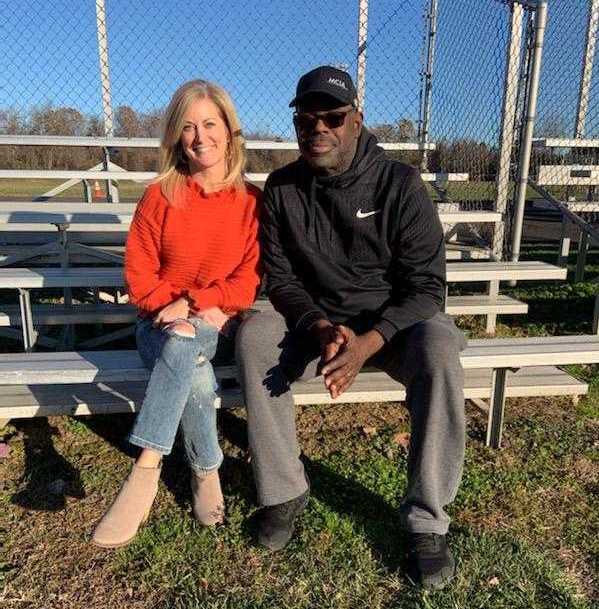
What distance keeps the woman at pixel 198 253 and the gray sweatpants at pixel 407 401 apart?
193 millimetres

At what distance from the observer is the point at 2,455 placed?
9.00 ft

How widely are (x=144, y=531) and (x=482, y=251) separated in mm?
3806

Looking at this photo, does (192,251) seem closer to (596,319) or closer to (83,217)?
(83,217)

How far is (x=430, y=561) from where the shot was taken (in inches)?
77.5

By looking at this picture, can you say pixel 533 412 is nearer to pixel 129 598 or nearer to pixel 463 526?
pixel 463 526

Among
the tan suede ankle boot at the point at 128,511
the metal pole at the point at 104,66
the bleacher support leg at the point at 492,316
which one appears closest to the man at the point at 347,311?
the tan suede ankle boot at the point at 128,511

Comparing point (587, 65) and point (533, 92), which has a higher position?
point (587, 65)

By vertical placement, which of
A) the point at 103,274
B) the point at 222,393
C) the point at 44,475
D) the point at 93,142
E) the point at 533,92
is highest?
the point at 533,92

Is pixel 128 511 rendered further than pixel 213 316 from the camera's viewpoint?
No

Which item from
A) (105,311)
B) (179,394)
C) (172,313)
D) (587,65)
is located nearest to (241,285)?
(172,313)

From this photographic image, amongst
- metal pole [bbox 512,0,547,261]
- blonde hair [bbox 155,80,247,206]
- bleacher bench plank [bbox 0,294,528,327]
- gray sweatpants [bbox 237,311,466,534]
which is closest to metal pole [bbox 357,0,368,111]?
metal pole [bbox 512,0,547,261]

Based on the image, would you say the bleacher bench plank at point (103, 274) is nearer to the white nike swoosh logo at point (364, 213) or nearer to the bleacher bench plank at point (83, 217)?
the bleacher bench plank at point (83, 217)

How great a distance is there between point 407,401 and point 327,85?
1.14 metres

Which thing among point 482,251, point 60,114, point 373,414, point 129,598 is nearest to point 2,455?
point 129,598
